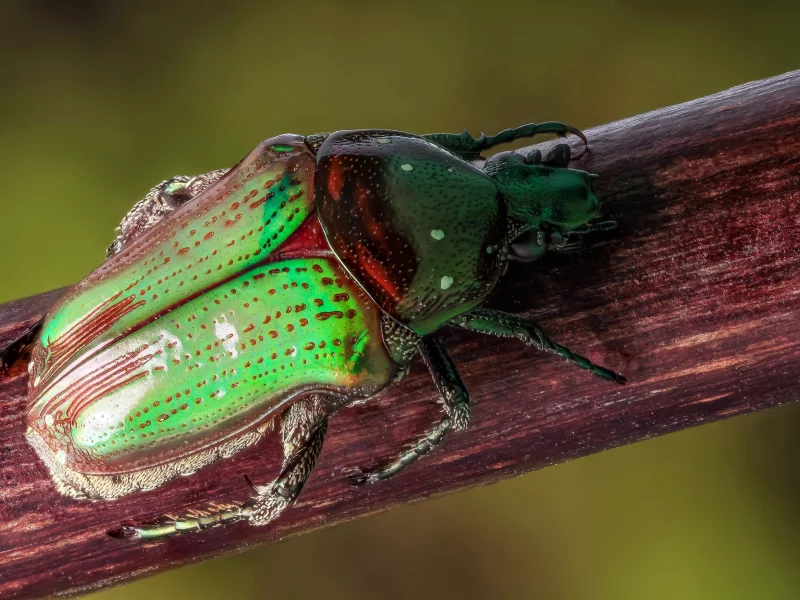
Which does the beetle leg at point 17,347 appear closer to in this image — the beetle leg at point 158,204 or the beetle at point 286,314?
the beetle at point 286,314

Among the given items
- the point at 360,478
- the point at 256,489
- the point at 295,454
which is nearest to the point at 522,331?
the point at 360,478

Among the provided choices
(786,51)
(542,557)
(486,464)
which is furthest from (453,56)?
(542,557)

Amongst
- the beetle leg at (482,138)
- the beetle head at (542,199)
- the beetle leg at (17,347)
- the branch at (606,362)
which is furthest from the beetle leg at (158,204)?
the beetle head at (542,199)

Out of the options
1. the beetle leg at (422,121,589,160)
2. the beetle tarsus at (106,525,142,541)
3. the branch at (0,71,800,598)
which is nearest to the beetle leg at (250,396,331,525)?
the branch at (0,71,800,598)

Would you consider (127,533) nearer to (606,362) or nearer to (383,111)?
(606,362)

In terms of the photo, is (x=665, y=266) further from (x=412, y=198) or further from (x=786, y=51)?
(x=786, y=51)

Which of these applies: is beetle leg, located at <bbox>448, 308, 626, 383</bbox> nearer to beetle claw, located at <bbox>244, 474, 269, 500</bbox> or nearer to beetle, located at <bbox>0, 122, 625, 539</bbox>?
beetle, located at <bbox>0, 122, 625, 539</bbox>
